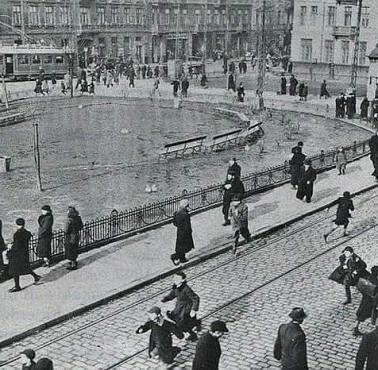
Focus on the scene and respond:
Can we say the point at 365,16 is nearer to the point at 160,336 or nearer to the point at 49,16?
the point at 49,16

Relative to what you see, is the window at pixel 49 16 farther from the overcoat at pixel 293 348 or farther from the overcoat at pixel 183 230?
the overcoat at pixel 293 348

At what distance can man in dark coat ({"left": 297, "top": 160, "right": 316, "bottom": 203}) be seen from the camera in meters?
21.1

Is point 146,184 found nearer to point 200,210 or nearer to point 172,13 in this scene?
point 200,210

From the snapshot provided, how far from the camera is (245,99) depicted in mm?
47031

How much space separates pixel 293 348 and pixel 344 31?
5059 centimetres

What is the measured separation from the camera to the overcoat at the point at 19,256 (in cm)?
1402

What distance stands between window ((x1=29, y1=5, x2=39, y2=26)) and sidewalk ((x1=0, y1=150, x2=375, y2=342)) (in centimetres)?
4832

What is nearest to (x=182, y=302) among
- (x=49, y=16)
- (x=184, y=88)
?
(x=184, y=88)

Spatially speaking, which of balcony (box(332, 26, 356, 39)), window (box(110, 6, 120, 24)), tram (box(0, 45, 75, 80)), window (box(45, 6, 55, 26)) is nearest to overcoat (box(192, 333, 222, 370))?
tram (box(0, 45, 75, 80))

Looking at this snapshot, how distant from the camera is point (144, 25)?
76000 millimetres

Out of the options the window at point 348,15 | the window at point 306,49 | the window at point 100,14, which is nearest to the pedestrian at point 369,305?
the window at point 348,15

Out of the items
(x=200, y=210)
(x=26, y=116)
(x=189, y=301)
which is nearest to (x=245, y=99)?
(x=26, y=116)

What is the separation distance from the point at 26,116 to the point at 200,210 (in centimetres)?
2092

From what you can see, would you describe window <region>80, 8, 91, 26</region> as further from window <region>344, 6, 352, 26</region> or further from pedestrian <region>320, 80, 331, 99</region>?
pedestrian <region>320, 80, 331, 99</region>
